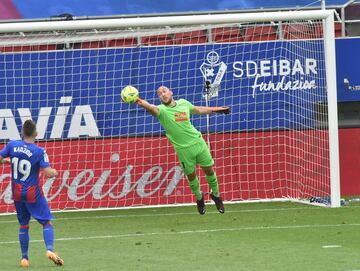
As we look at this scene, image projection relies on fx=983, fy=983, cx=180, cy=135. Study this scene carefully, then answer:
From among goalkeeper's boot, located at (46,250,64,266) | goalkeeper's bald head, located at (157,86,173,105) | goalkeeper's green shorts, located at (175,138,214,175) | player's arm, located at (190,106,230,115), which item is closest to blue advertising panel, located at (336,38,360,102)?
player's arm, located at (190,106,230,115)

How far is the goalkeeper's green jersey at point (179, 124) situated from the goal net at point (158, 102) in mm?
2386

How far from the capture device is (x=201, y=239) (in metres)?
13.8

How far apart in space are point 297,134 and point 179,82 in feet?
8.34

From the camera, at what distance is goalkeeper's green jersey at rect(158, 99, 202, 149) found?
53.4 ft

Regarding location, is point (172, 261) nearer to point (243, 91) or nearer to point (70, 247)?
point (70, 247)

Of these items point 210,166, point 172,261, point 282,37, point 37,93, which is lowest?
point 172,261

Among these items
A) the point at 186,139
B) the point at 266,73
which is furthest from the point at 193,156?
the point at 266,73

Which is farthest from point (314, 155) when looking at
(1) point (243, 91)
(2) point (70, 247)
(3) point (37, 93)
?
(2) point (70, 247)

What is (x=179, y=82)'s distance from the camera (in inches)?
749

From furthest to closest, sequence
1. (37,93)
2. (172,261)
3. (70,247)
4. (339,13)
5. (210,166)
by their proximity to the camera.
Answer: (339,13)
(37,93)
(210,166)
(70,247)
(172,261)

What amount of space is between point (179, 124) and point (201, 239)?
303 cm

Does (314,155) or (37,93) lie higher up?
(37,93)

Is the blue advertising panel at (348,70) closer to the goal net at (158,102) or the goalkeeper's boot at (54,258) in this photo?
the goal net at (158,102)

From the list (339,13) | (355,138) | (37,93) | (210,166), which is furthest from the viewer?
(339,13)
